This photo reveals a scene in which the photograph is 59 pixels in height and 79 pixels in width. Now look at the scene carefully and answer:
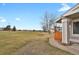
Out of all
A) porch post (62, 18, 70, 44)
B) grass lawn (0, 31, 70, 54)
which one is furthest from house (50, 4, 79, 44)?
grass lawn (0, 31, 70, 54)

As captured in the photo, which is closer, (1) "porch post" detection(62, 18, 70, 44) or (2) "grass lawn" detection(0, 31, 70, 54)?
(2) "grass lawn" detection(0, 31, 70, 54)

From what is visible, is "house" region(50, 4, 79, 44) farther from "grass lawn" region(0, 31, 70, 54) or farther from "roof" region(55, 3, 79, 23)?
"grass lawn" region(0, 31, 70, 54)

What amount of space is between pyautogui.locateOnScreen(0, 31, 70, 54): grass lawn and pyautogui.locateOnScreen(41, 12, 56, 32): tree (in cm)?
14

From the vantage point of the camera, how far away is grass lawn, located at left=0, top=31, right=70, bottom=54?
614cm

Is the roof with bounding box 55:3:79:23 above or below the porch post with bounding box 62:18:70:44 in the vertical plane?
above

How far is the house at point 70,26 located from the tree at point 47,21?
0.30m

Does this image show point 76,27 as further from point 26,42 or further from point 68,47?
point 26,42

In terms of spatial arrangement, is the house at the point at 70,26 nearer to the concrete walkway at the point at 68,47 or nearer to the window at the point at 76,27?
the window at the point at 76,27

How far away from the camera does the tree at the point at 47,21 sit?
241 inches

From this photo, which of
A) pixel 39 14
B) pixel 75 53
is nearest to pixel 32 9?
pixel 39 14

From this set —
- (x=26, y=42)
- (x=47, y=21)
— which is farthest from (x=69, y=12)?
(x=26, y=42)

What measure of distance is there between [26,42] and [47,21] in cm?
60
